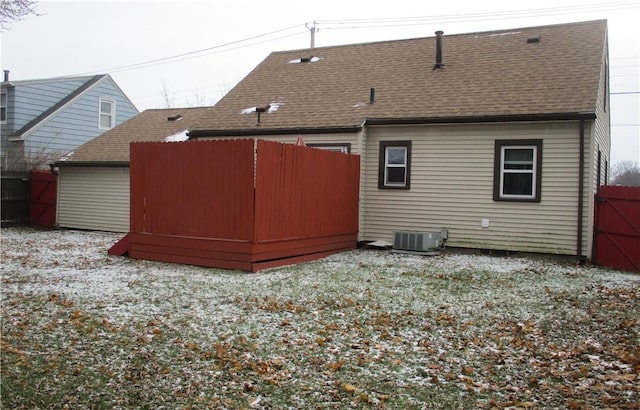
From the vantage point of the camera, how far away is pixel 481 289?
836 centimetres

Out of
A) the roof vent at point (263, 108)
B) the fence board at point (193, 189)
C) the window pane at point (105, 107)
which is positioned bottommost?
the fence board at point (193, 189)

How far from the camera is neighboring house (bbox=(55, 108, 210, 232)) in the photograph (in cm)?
1764

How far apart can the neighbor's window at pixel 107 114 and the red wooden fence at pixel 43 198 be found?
6821 millimetres

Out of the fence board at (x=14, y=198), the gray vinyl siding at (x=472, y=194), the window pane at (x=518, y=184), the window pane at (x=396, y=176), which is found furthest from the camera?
the fence board at (x=14, y=198)

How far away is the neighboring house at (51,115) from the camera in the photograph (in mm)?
21828

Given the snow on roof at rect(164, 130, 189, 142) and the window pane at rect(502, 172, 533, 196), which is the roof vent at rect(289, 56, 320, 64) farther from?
the window pane at rect(502, 172, 533, 196)

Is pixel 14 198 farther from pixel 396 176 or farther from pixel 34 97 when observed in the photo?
pixel 396 176

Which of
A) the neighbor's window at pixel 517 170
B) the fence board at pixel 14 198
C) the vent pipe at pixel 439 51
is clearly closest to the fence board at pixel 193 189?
the neighbor's window at pixel 517 170

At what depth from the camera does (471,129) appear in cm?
1268

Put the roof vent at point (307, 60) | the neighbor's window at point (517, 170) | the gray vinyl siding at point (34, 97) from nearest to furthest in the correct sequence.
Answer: the neighbor's window at point (517, 170) < the roof vent at point (307, 60) < the gray vinyl siding at point (34, 97)

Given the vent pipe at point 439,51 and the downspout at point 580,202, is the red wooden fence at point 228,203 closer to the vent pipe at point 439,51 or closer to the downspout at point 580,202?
the vent pipe at point 439,51

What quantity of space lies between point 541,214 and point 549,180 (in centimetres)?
77

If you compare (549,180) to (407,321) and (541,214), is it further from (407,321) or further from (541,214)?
(407,321)

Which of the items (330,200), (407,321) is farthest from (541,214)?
(407,321)
